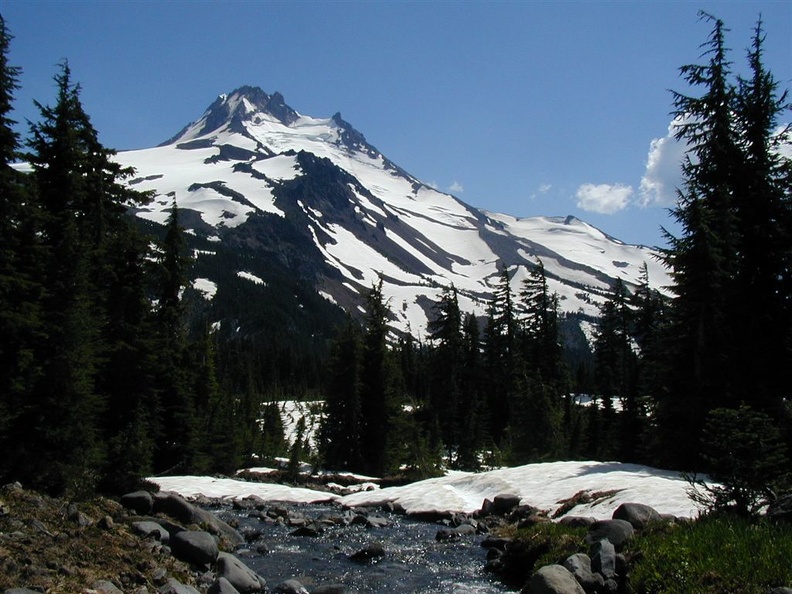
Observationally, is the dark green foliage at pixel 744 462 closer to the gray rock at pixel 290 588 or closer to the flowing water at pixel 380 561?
the flowing water at pixel 380 561

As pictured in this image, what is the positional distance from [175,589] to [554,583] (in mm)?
6074

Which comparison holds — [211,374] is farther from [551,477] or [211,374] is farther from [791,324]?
[791,324]

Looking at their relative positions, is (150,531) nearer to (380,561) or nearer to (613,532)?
(380,561)

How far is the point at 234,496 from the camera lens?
2484 cm

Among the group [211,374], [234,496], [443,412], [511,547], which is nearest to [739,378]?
[511,547]

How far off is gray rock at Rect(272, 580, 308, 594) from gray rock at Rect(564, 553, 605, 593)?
5.02 metres

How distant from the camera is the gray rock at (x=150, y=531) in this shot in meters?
13.0

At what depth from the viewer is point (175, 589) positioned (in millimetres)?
9641

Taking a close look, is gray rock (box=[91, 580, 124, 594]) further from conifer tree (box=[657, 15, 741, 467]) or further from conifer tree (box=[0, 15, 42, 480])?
conifer tree (box=[657, 15, 741, 467])

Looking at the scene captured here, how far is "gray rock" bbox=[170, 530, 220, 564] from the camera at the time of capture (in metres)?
12.4

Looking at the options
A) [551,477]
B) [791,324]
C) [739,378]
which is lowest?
[551,477]

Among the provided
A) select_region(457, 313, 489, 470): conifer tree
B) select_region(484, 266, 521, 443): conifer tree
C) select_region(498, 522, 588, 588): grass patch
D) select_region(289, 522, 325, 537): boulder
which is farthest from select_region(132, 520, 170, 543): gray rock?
select_region(484, 266, 521, 443): conifer tree

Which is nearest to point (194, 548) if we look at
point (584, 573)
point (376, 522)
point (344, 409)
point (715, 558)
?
point (376, 522)

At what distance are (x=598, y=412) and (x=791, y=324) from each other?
2462 cm
